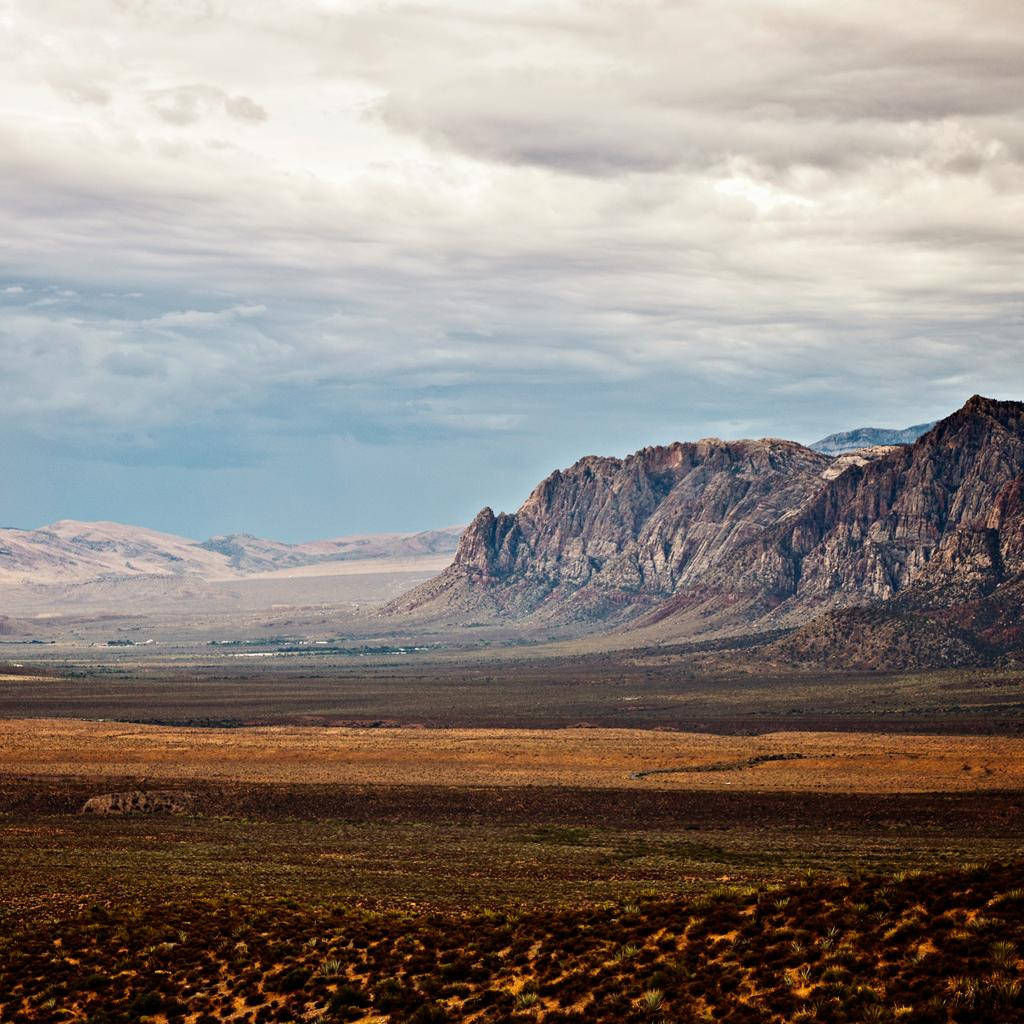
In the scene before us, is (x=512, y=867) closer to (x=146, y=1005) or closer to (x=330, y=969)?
(x=330, y=969)

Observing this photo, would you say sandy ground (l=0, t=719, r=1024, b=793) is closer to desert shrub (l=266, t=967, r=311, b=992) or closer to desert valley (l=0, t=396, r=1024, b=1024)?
desert valley (l=0, t=396, r=1024, b=1024)

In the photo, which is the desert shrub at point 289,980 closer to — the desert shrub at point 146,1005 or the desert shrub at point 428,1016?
the desert shrub at point 146,1005

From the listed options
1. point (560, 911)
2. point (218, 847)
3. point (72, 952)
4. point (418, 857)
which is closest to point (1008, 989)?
point (560, 911)

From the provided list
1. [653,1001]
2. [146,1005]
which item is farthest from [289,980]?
[653,1001]

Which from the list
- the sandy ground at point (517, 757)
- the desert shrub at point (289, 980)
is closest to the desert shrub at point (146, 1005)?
the desert shrub at point (289, 980)

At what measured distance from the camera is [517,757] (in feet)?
354

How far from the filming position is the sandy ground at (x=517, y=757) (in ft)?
305

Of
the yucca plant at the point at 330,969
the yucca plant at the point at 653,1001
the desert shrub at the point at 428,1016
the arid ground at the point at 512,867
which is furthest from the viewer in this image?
the yucca plant at the point at 330,969

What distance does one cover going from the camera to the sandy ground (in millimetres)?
92938

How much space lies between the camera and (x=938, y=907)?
29719 millimetres

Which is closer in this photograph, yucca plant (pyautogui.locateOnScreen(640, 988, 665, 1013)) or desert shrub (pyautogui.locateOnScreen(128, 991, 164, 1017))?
yucca plant (pyautogui.locateOnScreen(640, 988, 665, 1013))

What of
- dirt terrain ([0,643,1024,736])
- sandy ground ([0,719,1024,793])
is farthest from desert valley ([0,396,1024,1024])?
dirt terrain ([0,643,1024,736])

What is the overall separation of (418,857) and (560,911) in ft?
77.7

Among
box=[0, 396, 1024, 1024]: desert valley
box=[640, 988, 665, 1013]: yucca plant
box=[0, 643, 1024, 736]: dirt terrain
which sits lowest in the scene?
box=[0, 643, 1024, 736]: dirt terrain
